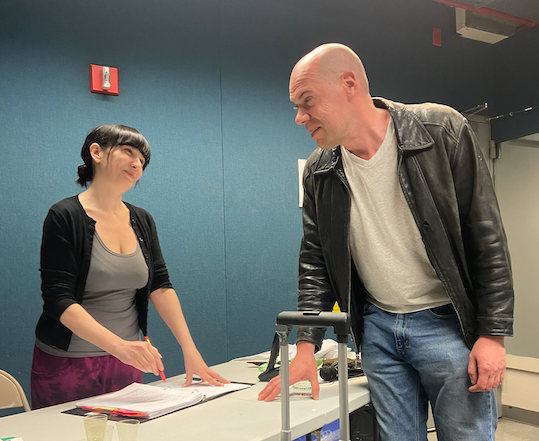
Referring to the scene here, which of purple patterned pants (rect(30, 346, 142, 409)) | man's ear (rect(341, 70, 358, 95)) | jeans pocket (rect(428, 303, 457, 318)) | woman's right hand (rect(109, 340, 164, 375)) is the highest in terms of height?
man's ear (rect(341, 70, 358, 95))

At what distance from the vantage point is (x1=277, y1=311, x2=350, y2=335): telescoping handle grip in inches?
40.7

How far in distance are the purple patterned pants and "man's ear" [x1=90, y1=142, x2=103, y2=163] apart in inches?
28.2

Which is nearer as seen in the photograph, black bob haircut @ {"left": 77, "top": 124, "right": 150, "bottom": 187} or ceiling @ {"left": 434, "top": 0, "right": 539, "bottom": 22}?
black bob haircut @ {"left": 77, "top": 124, "right": 150, "bottom": 187}

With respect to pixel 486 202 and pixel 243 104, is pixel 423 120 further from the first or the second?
pixel 243 104

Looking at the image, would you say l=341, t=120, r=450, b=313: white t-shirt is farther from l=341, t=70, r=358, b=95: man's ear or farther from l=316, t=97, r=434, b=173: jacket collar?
l=341, t=70, r=358, b=95: man's ear

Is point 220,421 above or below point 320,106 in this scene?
below

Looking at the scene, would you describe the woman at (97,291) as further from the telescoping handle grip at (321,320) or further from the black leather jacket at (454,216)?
the black leather jacket at (454,216)

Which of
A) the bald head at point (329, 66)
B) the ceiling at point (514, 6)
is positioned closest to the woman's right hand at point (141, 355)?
the bald head at point (329, 66)

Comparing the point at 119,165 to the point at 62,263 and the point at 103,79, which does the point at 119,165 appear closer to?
the point at 62,263

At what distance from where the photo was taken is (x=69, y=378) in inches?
71.1

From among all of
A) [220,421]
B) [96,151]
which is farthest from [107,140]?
[220,421]

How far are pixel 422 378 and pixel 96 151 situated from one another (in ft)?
4.64

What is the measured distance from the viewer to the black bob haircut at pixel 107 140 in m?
2.05

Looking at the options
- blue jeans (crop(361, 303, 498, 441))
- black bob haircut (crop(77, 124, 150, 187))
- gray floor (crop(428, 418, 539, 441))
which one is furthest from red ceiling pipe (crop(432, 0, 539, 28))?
Answer: blue jeans (crop(361, 303, 498, 441))
